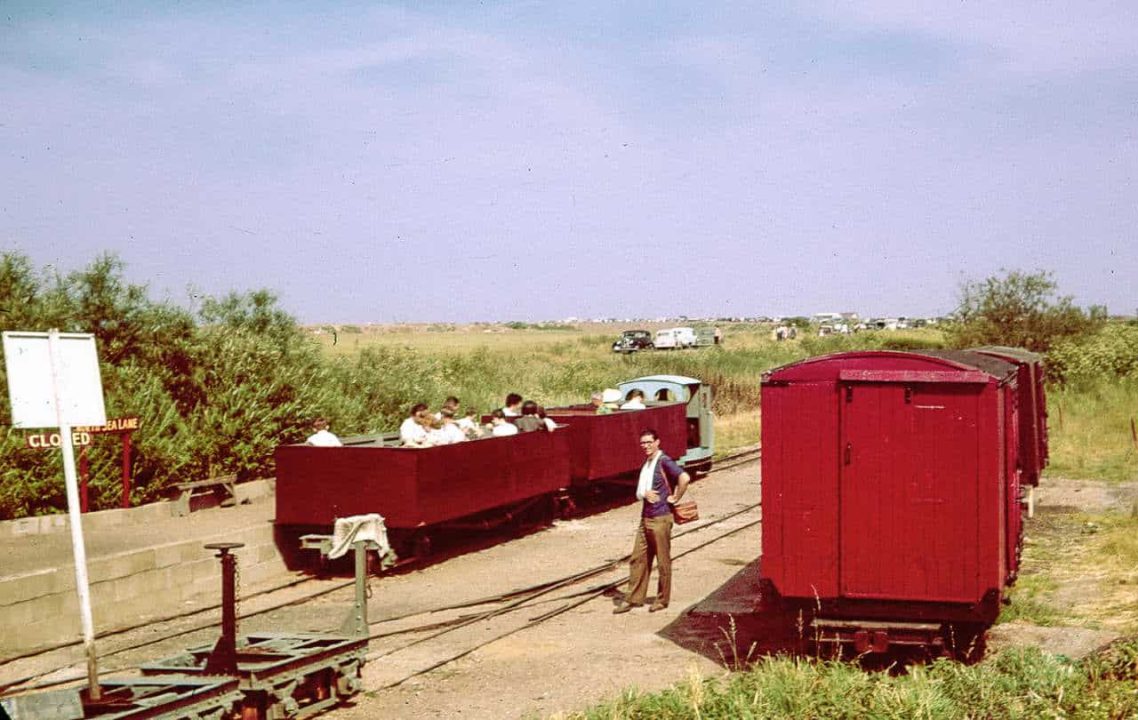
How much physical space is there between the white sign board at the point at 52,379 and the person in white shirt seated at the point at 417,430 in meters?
8.38

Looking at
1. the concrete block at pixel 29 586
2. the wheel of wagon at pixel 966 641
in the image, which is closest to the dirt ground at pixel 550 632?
the wheel of wagon at pixel 966 641

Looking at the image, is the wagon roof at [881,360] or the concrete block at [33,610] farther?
the concrete block at [33,610]

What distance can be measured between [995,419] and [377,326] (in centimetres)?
16681

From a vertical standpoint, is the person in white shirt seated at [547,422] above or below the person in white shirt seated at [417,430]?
below

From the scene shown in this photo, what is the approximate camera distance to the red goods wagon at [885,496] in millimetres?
9562

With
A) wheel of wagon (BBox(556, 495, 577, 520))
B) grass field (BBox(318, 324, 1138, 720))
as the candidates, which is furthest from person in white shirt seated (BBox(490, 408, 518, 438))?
grass field (BBox(318, 324, 1138, 720))

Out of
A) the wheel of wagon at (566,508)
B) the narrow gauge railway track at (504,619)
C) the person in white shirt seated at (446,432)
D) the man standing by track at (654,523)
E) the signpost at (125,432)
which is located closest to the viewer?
the narrow gauge railway track at (504,619)

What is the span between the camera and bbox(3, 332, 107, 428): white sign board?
7.37 m

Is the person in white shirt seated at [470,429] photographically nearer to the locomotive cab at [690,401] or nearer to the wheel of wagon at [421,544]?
the wheel of wagon at [421,544]

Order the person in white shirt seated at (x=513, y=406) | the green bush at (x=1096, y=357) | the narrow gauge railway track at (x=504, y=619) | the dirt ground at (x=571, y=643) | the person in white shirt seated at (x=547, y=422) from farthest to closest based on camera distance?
the green bush at (x=1096, y=357) → the person in white shirt seated at (x=513, y=406) → the person in white shirt seated at (x=547, y=422) → the narrow gauge railway track at (x=504, y=619) → the dirt ground at (x=571, y=643)

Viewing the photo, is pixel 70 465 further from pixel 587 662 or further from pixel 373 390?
pixel 373 390

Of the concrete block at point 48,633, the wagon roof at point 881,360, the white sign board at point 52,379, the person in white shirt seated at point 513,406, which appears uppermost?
the white sign board at point 52,379

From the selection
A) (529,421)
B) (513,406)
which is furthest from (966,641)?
(513,406)

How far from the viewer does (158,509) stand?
18188 millimetres
